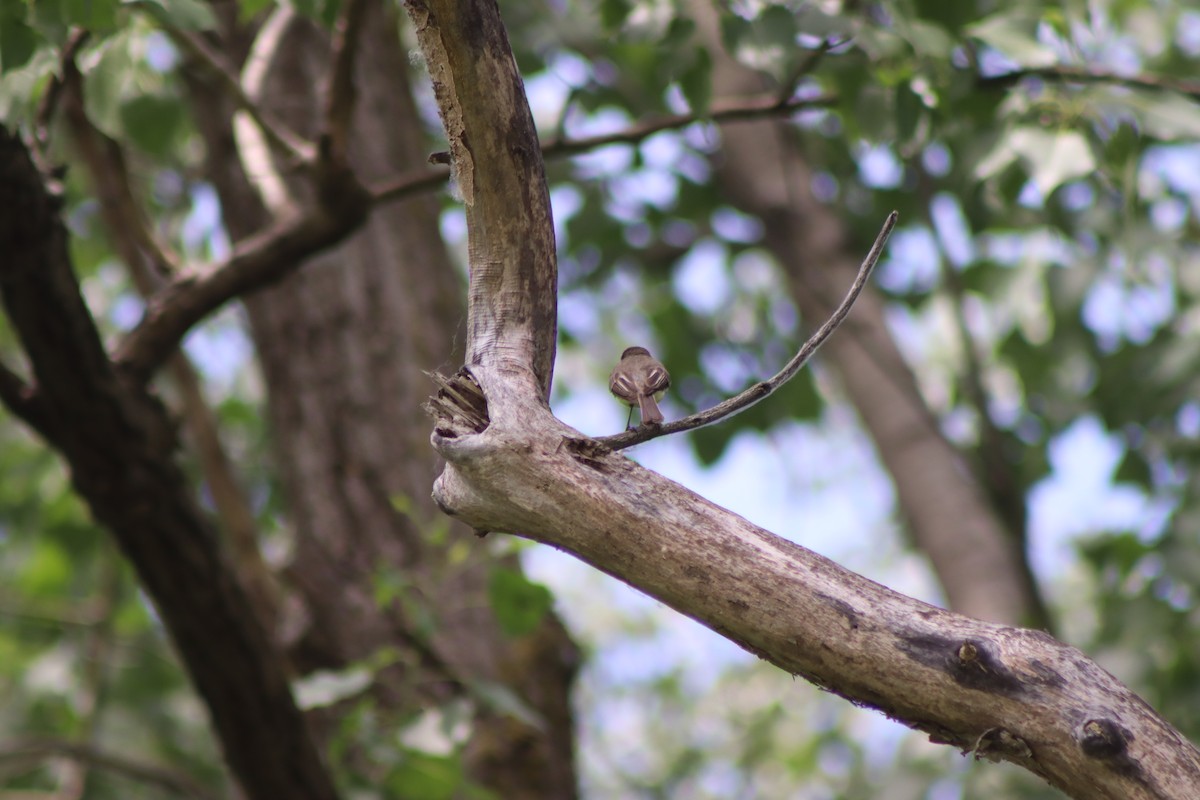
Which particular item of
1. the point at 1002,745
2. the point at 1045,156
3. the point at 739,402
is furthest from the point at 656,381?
the point at 1045,156

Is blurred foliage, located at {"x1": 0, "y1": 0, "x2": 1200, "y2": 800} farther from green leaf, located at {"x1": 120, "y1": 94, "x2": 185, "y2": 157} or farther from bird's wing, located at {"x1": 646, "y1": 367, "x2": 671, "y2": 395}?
bird's wing, located at {"x1": 646, "y1": 367, "x2": 671, "y2": 395}

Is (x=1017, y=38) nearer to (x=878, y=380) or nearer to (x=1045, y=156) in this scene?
(x=1045, y=156)

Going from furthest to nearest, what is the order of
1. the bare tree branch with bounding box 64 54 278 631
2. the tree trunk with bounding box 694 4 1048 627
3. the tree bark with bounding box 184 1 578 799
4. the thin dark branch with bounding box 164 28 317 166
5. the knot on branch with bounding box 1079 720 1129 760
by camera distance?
1. the tree trunk with bounding box 694 4 1048 627
2. the bare tree branch with bounding box 64 54 278 631
3. the tree bark with bounding box 184 1 578 799
4. the thin dark branch with bounding box 164 28 317 166
5. the knot on branch with bounding box 1079 720 1129 760

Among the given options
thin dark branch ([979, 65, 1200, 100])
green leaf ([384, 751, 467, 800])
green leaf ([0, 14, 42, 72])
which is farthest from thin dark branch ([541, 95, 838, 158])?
green leaf ([384, 751, 467, 800])

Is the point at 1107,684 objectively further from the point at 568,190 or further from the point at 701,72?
the point at 568,190

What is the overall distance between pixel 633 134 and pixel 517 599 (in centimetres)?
95

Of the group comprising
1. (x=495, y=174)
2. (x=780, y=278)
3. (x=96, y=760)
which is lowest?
(x=96, y=760)

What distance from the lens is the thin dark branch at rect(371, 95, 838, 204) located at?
2.27 metres

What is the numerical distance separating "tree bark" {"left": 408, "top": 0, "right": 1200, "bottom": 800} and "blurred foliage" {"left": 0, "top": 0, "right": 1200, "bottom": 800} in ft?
3.14

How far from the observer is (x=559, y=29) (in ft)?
8.62

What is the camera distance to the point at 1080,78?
2.11 metres

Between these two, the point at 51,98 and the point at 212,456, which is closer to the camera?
the point at 51,98

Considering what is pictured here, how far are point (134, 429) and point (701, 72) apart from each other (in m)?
1.20

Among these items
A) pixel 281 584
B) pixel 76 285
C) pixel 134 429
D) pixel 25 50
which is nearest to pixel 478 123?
pixel 25 50
